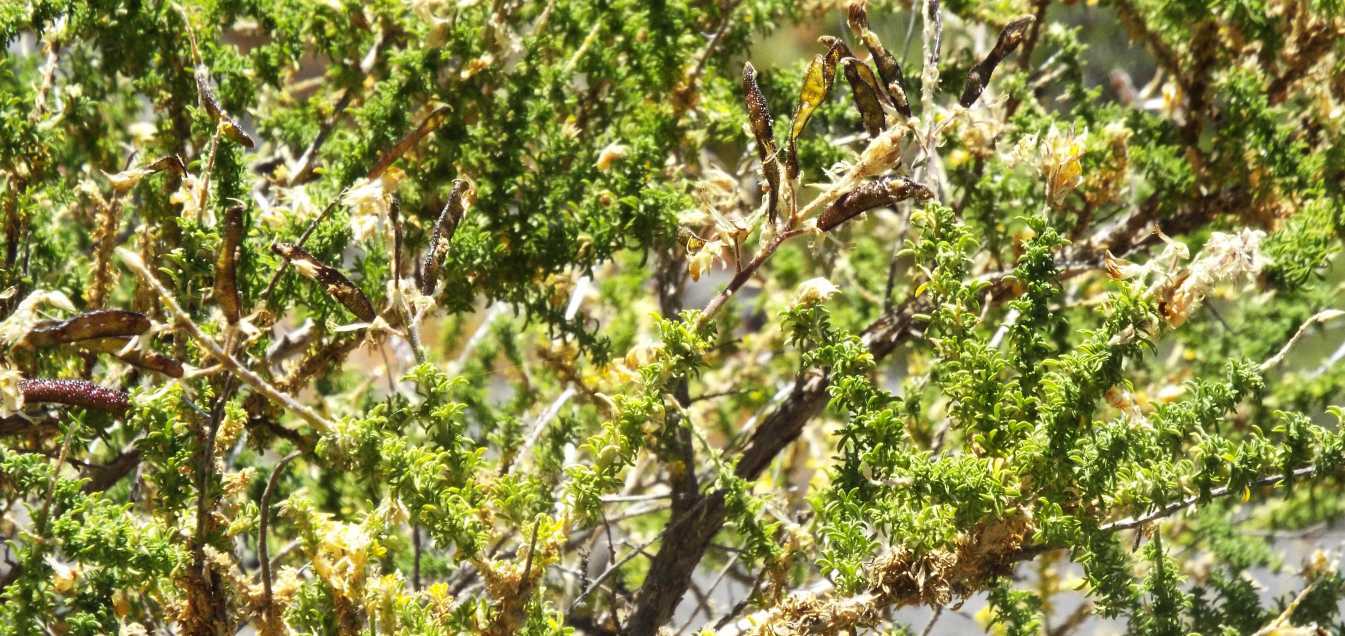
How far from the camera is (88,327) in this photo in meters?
1.14

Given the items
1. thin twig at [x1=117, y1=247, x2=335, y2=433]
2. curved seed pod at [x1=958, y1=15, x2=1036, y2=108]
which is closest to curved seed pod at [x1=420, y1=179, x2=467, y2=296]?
thin twig at [x1=117, y1=247, x2=335, y2=433]

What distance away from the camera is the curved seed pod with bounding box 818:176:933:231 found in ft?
4.02

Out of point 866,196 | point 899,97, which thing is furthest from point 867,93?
point 866,196

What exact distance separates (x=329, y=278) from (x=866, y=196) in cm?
54

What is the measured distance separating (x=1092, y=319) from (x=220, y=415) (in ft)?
5.13

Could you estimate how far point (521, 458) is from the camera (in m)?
1.68

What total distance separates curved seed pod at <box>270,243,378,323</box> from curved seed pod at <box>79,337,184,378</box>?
148mm

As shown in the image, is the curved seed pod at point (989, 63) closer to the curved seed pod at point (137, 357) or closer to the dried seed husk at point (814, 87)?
the dried seed husk at point (814, 87)

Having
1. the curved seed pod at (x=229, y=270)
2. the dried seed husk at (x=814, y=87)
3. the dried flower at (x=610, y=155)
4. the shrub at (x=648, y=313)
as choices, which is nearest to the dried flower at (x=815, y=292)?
the shrub at (x=648, y=313)

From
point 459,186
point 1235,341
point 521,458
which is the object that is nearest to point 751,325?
point 1235,341

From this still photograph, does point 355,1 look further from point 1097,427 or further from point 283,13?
point 1097,427

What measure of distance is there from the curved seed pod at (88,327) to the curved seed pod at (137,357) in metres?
0.03

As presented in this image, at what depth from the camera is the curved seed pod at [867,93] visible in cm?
129

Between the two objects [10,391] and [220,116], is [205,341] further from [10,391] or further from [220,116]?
[220,116]
